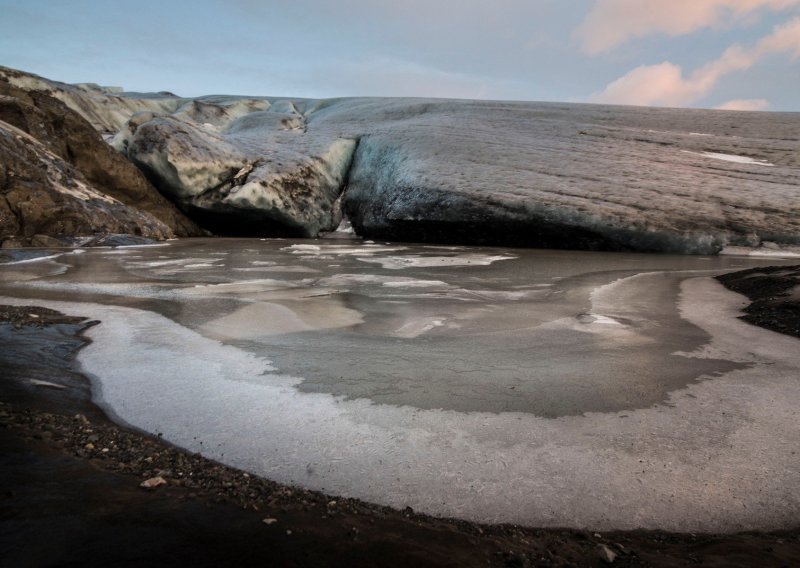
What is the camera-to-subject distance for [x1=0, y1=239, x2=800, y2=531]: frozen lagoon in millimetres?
1189

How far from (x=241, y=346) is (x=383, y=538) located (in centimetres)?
140

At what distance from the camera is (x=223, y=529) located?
94 cm

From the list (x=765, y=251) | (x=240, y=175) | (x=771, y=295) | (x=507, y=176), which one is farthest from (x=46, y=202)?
(x=765, y=251)

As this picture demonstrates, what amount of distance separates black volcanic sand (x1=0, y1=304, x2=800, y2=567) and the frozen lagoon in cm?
7

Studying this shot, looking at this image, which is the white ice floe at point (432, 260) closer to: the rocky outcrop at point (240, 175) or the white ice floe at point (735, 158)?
the rocky outcrop at point (240, 175)

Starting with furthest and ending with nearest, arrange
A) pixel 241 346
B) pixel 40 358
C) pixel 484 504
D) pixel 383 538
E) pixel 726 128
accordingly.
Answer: pixel 726 128, pixel 241 346, pixel 40 358, pixel 484 504, pixel 383 538

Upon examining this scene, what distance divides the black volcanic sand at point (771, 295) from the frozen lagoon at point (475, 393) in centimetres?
13

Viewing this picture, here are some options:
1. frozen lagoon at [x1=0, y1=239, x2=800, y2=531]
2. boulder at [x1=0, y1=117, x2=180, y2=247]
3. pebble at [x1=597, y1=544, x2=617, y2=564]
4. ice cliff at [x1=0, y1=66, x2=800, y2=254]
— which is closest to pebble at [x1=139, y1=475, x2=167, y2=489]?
frozen lagoon at [x1=0, y1=239, x2=800, y2=531]

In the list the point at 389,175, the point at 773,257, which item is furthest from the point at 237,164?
the point at 773,257

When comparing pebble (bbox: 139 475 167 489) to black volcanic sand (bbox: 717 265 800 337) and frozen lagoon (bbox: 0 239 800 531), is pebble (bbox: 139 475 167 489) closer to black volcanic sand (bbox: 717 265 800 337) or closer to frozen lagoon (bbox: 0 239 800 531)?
frozen lagoon (bbox: 0 239 800 531)

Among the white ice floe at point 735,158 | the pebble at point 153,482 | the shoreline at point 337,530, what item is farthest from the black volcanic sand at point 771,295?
the white ice floe at point 735,158

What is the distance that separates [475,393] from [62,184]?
708 centimetres

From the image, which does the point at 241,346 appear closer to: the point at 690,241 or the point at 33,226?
the point at 33,226

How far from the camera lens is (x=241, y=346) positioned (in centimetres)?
220
